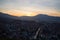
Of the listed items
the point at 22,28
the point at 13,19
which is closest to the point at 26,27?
the point at 22,28

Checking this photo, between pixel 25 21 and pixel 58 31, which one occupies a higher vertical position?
pixel 25 21

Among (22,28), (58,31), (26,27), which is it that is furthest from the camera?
(58,31)

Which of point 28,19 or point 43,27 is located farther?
point 28,19

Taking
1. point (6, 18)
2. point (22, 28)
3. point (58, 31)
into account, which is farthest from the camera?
point (6, 18)

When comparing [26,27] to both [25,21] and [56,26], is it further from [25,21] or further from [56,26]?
[56,26]

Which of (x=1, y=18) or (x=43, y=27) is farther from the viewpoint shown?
(x=1, y=18)

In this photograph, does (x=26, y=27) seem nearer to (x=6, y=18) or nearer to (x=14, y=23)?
(x=14, y=23)

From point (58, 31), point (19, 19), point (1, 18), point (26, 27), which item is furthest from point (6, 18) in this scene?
point (58, 31)

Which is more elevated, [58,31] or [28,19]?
[28,19]

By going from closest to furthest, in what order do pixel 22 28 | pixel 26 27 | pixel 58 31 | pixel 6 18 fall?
1. pixel 22 28
2. pixel 26 27
3. pixel 58 31
4. pixel 6 18
